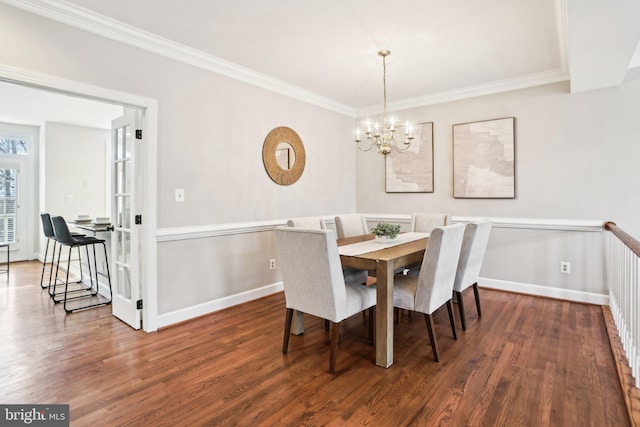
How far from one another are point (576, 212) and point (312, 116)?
3267 mm

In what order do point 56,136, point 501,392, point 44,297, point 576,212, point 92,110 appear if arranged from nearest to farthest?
1. point 501,392
2. point 576,212
3. point 44,297
4. point 92,110
5. point 56,136

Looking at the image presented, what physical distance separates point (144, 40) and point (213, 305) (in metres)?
2.45

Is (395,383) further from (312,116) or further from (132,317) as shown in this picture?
(312,116)

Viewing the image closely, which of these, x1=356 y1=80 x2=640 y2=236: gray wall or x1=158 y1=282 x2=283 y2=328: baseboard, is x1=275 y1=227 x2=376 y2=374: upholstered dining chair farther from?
x1=356 y1=80 x2=640 y2=236: gray wall

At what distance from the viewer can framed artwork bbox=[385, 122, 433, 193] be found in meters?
4.53

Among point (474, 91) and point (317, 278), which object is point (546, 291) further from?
point (317, 278)

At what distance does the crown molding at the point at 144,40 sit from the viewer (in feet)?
7.36

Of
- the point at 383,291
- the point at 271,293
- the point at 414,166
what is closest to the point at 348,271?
the point at 383,291

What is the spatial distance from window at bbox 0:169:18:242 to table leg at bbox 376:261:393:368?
22.3 ft

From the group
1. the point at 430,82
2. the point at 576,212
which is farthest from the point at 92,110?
the point at 576,212

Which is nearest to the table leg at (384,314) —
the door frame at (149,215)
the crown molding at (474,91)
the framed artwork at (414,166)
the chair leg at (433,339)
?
the chair leg at (433,339)

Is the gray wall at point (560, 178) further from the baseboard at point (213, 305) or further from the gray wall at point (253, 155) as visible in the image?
the baseboard at point (213, 305)

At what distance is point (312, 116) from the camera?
446 cm

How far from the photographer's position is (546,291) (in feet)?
12.2
